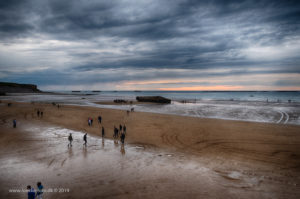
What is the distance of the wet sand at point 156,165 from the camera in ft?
27.1

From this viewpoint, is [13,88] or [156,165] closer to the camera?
[156,165]

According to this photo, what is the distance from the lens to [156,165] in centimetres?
1101

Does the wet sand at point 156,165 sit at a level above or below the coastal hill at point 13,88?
below

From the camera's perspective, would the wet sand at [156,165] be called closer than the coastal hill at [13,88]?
Yes

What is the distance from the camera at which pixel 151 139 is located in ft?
55.9

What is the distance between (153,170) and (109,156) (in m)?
3.88

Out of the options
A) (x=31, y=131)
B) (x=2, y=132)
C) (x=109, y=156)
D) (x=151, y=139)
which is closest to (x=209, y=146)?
(x=151, y=139)

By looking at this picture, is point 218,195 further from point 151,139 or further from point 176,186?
point 151,139

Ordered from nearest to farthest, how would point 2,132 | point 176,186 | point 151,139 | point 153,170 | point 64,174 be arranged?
point 176,186, point 64,174, point 153,170, point 151,139, point 2,132

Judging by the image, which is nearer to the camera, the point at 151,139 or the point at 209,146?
the point at 209,146

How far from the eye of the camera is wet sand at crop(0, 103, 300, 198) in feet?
27.1

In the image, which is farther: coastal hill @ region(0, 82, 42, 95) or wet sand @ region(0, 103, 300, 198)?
coastal hill @ region(0, 82, 42, 95)

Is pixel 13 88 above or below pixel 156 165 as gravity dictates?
above

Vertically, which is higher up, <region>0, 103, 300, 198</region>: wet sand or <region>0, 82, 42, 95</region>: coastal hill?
<region>0, 82, 42, 95</region>: coastal hill
